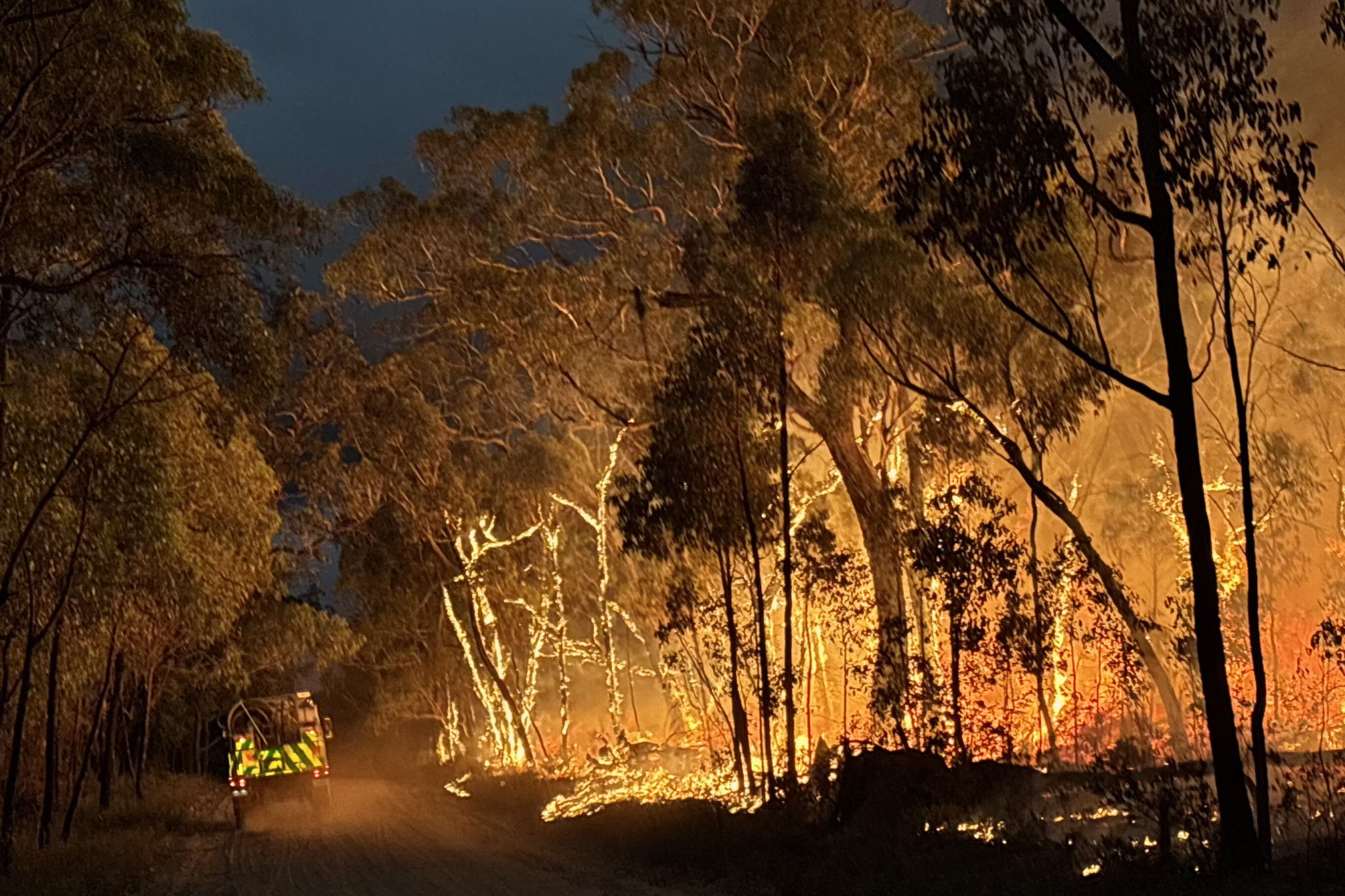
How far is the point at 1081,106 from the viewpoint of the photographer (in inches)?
349

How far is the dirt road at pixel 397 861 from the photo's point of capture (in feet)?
39.5

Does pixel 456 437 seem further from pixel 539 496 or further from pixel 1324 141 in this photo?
pixel 1324 141

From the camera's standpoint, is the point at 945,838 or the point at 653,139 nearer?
the point at 945,838

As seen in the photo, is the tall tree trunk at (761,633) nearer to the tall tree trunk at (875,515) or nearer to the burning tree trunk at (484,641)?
the tall tree trunk at (875,515)

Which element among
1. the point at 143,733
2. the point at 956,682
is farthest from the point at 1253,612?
the point at 143,733

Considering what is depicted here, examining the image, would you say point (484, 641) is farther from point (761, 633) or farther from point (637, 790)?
point (761, 633)

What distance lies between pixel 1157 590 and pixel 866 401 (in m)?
11.8

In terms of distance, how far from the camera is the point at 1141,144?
786cm

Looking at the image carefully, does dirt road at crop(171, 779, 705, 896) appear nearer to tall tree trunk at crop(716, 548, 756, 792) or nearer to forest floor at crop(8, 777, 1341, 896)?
forest floor at crop(8, 777, 1341, 896)

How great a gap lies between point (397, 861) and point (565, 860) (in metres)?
2.19

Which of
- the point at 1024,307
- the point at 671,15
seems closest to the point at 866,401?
the point at 1024,307

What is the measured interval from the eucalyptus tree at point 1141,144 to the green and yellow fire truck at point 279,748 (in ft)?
59.7

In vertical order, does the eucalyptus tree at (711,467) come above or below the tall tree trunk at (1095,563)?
above

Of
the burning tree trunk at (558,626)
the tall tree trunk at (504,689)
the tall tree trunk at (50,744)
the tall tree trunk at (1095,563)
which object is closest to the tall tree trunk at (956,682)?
the tall tree trunk at (1095,563)
